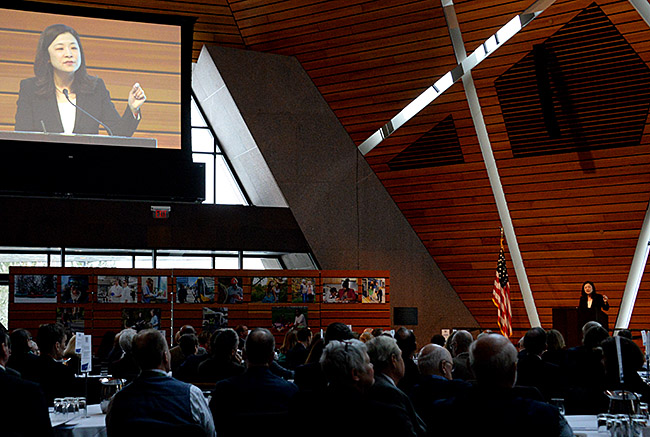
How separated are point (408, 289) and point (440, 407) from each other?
12452 mm

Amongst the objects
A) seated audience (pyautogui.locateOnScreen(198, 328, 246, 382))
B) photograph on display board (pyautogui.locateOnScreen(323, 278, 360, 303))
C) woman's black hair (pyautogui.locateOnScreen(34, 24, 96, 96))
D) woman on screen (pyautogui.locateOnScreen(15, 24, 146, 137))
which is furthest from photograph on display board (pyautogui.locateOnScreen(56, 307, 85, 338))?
seated audience (pyautogui.locateOnScreen(198, 328, 246, 382))

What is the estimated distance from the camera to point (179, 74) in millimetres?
13094

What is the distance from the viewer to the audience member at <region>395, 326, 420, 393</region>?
5.14m

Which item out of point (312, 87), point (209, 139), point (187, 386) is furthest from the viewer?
point (209, 139)

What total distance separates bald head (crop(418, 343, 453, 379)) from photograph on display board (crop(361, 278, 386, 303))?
9.94 meters

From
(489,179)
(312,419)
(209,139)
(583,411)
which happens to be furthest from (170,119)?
(312,419)

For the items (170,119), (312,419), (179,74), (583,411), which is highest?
(179,74)

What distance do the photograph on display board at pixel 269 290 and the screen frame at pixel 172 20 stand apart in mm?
2683

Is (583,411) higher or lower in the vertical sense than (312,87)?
lower

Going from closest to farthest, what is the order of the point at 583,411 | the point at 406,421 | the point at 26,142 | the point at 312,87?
1. the point at 406,421
2. the point at 583,411
3. the point at 26,142
4. the point at 312,87

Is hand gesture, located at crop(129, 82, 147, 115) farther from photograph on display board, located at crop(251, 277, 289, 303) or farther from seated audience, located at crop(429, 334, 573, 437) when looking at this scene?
seated audience, located at crop(429, 334, 573, 437)

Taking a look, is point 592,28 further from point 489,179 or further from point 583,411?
point 583,411

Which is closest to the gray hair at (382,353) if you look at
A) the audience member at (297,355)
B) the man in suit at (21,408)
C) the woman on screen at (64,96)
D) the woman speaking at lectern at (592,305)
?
→ the man in suit at (21,408)

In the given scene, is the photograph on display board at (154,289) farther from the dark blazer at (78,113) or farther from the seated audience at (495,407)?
the seated audience at (495,407)
